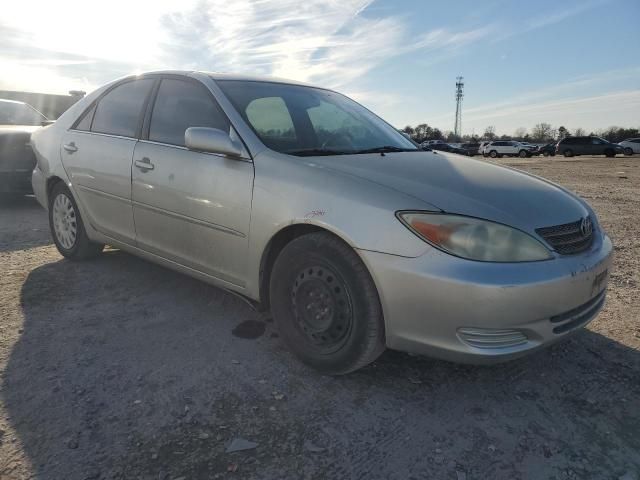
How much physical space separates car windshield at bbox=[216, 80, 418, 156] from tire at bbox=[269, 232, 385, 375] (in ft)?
2.20

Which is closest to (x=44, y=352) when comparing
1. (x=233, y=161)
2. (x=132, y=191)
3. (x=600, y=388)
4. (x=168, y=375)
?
(x=168, y=375)

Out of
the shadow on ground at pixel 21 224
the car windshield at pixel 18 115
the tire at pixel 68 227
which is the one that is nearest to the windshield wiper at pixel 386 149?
the tire at pixel 68 227

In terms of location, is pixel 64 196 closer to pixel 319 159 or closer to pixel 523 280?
pixel 319 159

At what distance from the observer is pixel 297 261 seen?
2553mm

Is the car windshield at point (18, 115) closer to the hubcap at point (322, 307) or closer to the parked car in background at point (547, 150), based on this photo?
the hubcap at point (322, 307)

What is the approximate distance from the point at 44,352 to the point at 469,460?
231 cm

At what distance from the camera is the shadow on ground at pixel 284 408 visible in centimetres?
194

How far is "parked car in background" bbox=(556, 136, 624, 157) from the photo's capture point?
35.8 meters

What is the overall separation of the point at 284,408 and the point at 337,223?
91 centimetres

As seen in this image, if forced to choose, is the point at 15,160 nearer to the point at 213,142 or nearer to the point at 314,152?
the point at 213,142

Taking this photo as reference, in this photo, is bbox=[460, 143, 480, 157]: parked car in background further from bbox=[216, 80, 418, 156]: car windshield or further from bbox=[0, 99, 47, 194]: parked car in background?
bbox=[216, 80, 418, 156]: car windshield

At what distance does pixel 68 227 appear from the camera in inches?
170

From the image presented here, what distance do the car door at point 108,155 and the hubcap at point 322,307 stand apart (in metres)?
1.63

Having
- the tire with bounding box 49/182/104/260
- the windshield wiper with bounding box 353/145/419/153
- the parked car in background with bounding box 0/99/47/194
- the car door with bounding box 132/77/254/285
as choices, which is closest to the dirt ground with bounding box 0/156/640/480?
the car door with bounding box 132/77/254/285
